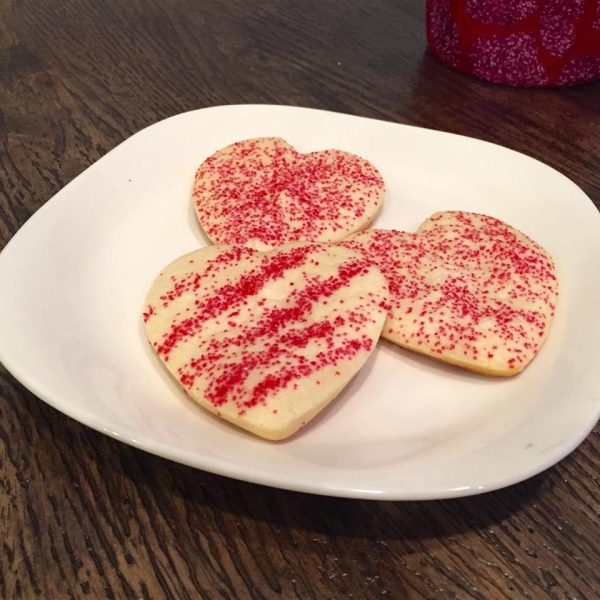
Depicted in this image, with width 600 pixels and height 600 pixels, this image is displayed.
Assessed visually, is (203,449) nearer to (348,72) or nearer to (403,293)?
(403,293)

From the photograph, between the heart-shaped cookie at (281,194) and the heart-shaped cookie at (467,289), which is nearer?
the heart-shaped cookie at (467,289)

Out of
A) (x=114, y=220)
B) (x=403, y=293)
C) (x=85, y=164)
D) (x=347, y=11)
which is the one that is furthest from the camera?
(x=347, y=11)

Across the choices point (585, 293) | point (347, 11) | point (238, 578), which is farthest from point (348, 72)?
point (238, 578)


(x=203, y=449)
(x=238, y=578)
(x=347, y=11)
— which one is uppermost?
(x=347, y=11)

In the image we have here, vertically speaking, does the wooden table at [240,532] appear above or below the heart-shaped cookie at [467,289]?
below

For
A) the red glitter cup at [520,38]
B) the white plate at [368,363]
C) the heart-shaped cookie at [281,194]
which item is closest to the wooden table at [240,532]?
the white plate at [368,363]

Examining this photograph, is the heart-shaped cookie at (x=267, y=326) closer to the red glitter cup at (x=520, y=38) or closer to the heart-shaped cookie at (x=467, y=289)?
the heart-shaped cookie at (x=467, y=289)

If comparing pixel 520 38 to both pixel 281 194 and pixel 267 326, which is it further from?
pixel 267 326
